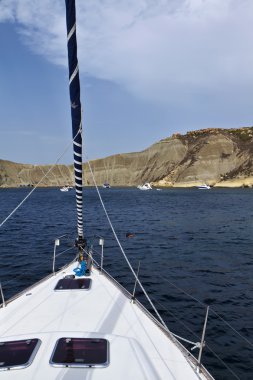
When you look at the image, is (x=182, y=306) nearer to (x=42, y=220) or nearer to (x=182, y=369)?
(x=182, y=369)

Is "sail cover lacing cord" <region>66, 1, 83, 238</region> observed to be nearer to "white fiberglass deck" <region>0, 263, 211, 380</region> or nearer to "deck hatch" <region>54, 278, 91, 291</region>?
"deck hatch" <region>54, 278, 91, 291</region>

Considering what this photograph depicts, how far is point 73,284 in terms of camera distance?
10.5m

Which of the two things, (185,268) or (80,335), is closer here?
(80,335)

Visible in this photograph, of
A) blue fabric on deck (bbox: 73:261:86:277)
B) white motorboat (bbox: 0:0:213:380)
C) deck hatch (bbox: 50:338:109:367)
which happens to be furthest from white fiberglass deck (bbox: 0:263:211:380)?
blue fabric on deck (bbox: 73:261:86:277)

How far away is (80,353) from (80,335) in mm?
821

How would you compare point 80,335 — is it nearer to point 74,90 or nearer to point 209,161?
point 74,90

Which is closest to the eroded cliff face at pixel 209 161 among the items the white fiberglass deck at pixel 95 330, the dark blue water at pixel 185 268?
the dark blue water at pixel 185 268

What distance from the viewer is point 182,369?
20.6ft

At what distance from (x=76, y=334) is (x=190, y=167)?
157 metres

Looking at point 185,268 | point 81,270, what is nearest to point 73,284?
point 81,270

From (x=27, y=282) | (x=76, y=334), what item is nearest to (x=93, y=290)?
(x=76, y=334)

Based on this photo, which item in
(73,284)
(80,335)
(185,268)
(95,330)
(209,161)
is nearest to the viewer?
(80,335)

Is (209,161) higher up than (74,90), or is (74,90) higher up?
(209,161)

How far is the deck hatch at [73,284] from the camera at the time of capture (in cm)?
1017
